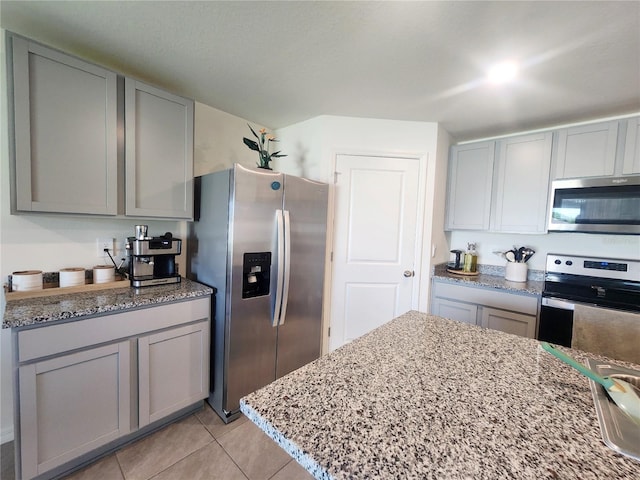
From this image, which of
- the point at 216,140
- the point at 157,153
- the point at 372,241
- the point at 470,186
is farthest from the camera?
the point at 470,186

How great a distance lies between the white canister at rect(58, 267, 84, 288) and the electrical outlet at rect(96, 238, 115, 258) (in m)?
0.21

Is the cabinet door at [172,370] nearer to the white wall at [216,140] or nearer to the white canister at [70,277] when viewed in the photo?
the white canister at [70,277]

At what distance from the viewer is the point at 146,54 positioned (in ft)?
5.31

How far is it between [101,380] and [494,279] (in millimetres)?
3068

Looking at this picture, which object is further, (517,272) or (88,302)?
(517,272)

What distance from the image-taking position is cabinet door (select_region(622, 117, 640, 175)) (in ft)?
6.38

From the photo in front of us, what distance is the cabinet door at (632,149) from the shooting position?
1945 millimetres

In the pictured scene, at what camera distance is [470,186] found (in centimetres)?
267

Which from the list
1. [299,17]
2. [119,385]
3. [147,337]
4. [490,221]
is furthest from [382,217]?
[119,385]

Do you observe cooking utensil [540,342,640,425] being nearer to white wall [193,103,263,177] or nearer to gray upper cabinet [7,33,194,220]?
gray upper cabinet [7,33,194,220]

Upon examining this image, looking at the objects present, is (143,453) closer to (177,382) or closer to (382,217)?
(177,382)

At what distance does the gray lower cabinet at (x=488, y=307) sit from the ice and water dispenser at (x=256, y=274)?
1.64m

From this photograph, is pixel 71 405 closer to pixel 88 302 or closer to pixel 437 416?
pixel 88 302

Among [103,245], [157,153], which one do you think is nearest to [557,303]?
[157,153]
